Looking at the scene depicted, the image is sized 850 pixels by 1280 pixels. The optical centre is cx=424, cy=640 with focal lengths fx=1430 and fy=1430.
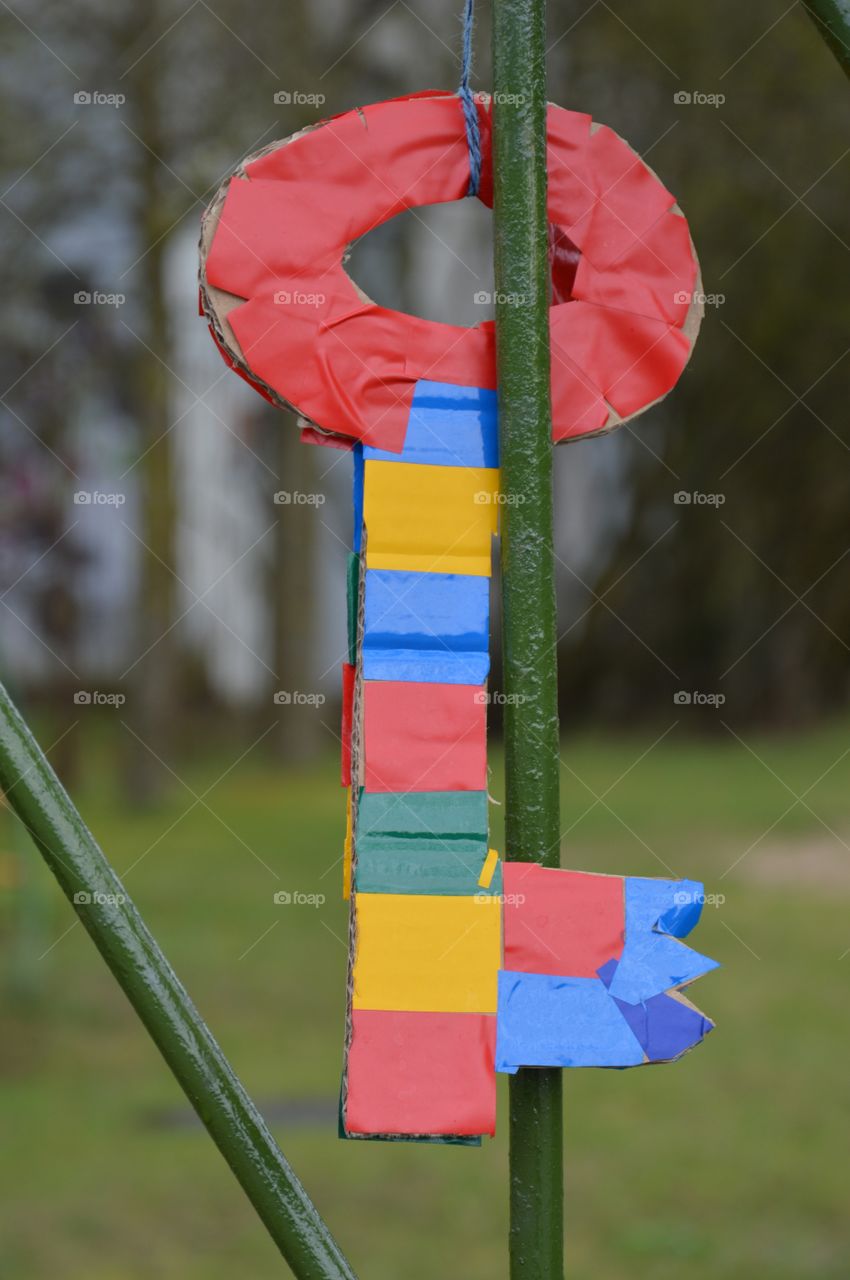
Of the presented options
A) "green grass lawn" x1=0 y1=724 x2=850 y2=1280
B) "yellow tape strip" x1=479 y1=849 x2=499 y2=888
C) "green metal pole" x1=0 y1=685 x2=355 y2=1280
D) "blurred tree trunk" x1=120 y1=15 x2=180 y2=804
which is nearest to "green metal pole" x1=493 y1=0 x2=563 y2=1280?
"yellow tape strip" x1=479 y1=849 x2=499 y2=888

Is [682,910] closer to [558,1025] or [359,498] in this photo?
[558,1025]

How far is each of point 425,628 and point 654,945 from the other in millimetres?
236

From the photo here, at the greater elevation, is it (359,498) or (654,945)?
(359,498)

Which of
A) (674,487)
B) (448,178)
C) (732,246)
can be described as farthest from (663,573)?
(448,178)

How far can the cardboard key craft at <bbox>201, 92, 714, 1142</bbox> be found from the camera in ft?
2.79

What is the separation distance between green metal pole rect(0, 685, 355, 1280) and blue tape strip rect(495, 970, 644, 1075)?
15 centimetres

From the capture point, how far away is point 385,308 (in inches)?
33.9

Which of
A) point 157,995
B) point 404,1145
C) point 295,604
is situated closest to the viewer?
point 157,995

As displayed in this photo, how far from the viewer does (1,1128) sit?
11.4ft

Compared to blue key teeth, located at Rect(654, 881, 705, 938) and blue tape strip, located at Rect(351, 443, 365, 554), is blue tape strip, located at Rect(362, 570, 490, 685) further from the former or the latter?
blue key teeth, located at Rect(654, 881, 705, 938)

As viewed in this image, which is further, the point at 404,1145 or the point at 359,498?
the point at 404,1145

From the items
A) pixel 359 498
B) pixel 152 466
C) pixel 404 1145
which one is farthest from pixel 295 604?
pixel 359 498

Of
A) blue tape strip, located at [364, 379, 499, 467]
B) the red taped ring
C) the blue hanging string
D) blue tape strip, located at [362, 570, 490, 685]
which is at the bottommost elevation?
blue tape strip, located at [362, 570, 490, 685]

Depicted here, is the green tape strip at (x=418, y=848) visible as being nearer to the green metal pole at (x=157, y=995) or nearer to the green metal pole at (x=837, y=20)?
the green metal pole at (x=157, y=995)
